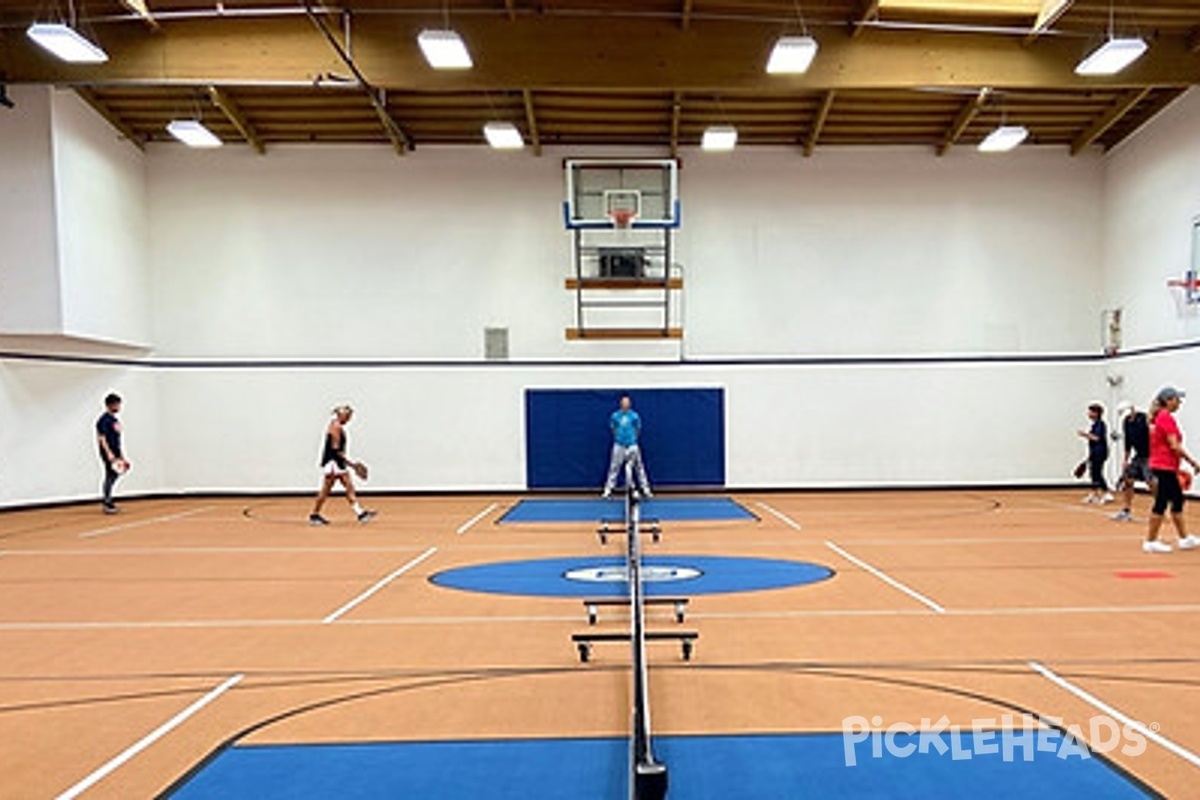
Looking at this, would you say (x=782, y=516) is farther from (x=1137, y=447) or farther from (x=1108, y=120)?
(x=1108, y=120)

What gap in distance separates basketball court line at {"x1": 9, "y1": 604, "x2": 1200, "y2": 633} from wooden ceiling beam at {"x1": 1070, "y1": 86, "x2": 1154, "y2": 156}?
11121mm

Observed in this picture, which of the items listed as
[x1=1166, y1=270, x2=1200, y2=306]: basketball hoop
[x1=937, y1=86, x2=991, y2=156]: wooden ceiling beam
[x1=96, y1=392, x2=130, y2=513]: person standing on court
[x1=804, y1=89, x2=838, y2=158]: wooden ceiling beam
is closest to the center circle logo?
[x1=804, y1=89, x2=838, y2=158]: wooden ceiling beam

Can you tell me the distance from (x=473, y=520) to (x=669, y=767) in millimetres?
9780

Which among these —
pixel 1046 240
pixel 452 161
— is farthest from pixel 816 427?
pixel 452 161

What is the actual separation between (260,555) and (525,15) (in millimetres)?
8769

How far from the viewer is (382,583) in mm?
8125

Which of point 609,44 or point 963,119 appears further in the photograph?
point 963,119

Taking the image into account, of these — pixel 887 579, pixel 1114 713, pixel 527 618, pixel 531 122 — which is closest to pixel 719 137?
pixel 531 122

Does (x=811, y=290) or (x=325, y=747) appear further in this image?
(x=811, y=290)

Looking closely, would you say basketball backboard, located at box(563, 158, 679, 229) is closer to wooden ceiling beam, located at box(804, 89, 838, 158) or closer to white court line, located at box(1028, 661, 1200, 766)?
wooden ceiling beam, located at box(804, 89, 838, 158)

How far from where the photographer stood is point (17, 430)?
1484 cm

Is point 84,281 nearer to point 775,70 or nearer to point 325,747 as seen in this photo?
point 775,70

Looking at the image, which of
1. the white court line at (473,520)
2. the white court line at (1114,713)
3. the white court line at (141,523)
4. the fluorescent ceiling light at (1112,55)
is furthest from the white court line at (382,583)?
the fluorescent ceiling light at (1112,55)

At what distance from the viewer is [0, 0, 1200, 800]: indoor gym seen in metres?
5.27
